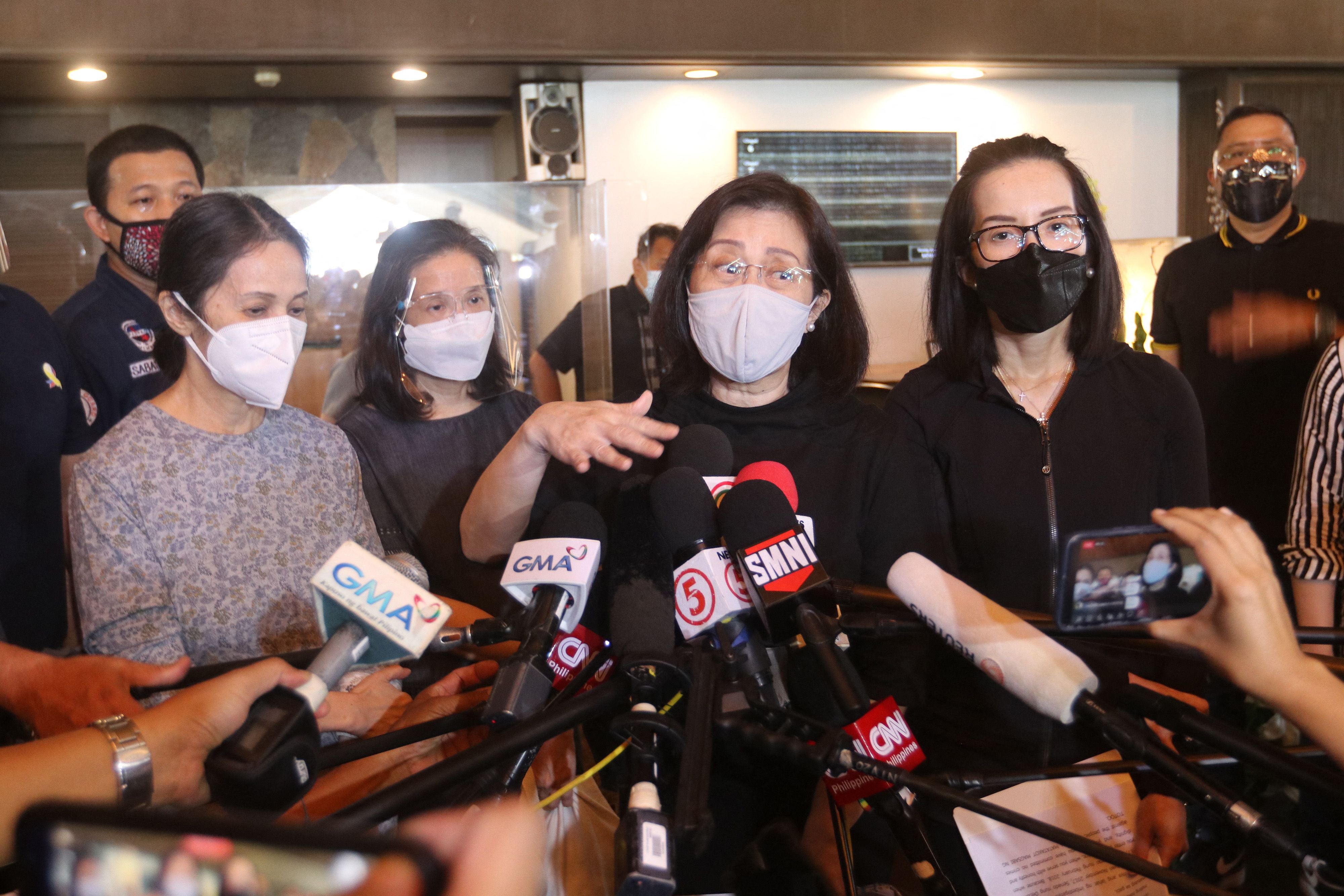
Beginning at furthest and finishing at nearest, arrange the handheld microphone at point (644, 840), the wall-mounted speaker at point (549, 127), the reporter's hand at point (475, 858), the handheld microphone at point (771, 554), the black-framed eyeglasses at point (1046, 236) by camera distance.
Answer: the wall-mounted speaker at point (549, 127) < the black-framed eyeglasses at point (1046, 236) < the handheld microphone at point (771, 554) < the handheld microphone at point (644, 840) < the reporter's hand at point (475, 858)

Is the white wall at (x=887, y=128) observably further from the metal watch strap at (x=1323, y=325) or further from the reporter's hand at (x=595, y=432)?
the reporter's hand at (x=595, y=432)

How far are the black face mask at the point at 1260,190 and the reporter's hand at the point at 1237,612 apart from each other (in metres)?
2.54

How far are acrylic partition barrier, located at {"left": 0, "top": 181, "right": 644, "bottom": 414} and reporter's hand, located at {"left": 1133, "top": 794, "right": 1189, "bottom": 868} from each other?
256cm

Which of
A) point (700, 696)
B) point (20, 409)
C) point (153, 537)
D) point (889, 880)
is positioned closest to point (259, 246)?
point (153, 537)

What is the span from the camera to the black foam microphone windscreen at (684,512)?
1.06 metres

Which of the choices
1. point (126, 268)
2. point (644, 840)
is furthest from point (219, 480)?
point (126, 268)

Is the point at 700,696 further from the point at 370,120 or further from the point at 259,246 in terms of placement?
the point at 370,120

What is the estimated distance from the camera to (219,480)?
158 centimetres

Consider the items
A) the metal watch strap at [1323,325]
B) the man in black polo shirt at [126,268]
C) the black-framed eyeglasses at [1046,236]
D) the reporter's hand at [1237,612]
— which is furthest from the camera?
the metal watch strap at [1323,325]

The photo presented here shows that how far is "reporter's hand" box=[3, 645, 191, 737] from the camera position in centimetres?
113

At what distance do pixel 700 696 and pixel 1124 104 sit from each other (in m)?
5.38

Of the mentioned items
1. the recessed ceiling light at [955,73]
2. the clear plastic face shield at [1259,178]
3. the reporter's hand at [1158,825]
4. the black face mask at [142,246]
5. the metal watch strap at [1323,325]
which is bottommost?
the reporter's hand at [1158,825]

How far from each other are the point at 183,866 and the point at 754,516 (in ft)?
1.97

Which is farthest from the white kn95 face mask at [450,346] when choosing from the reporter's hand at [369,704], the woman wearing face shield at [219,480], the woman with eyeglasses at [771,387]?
the reporter's hand at [369,704]
